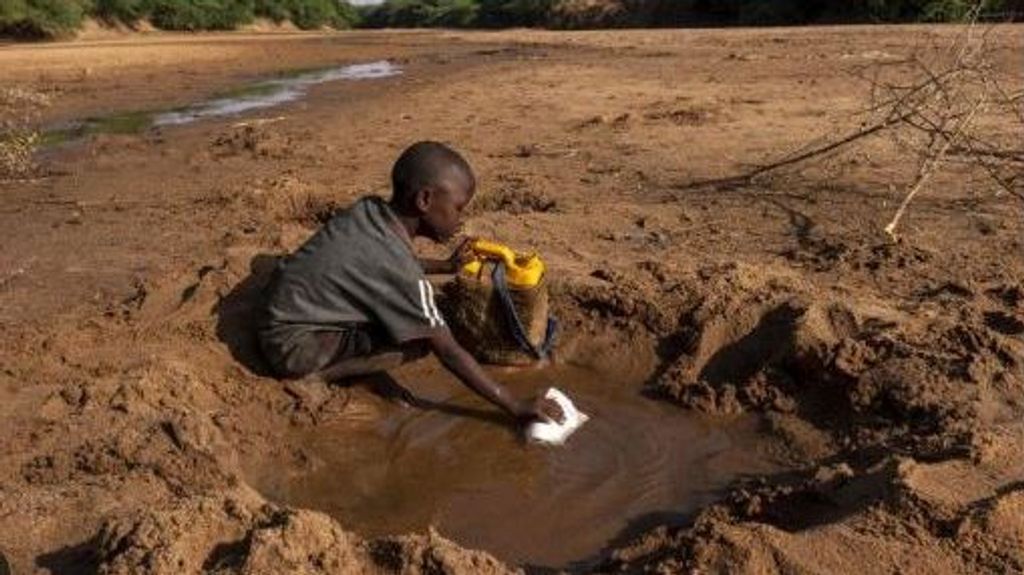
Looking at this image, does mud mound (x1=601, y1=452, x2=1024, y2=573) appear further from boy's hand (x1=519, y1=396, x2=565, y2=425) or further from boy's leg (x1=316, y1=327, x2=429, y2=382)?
boy's leg (x1=316, y1=327, x2=429, y2=382)

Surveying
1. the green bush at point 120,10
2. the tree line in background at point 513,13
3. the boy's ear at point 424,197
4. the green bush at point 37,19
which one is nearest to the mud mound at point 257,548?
the boy's ear at point 424,197

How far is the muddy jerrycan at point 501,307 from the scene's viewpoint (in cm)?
417

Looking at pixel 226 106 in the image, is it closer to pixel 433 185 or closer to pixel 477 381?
pixel 433 185

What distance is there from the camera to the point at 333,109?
40.3 feet

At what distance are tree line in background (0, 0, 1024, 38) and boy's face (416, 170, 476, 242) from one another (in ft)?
50.2

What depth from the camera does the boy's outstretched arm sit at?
142 inches

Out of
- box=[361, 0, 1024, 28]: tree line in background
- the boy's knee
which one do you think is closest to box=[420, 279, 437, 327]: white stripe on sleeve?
the boy's knee

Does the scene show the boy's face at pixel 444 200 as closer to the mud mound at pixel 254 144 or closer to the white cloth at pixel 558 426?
the white cloth at pixel 558 426

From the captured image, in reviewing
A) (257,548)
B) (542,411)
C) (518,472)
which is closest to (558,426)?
(542,411)

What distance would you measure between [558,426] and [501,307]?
0.66m

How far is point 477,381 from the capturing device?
3598mm

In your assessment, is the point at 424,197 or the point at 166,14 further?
the point at 166,14

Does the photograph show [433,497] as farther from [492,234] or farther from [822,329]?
[492,234]

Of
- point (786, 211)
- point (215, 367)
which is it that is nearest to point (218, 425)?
point (215, 367)
